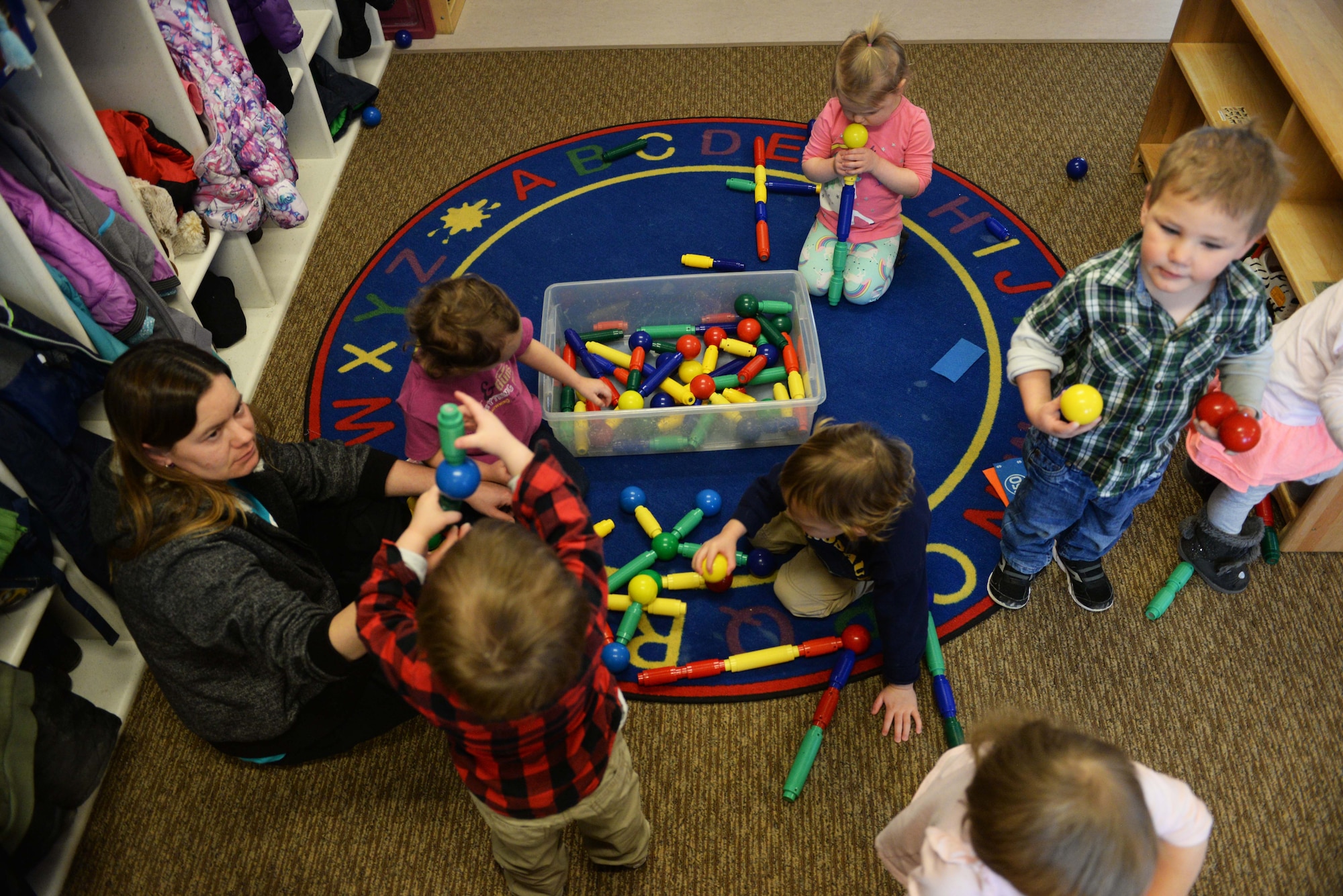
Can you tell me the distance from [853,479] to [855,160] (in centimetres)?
124

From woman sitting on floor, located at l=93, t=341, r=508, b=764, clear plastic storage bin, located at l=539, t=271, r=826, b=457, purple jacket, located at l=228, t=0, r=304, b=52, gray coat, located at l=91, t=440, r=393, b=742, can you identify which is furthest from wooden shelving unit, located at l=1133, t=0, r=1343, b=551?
purple jacket, located at l=228, t=0, r=304, b=52

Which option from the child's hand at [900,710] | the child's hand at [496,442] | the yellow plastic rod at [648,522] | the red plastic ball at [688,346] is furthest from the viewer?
the red plastic ball at [688,346]

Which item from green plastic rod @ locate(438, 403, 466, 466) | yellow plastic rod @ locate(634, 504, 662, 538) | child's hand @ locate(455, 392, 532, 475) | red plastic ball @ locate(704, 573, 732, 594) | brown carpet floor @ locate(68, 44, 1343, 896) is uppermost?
green plastic rod @ locate(438, 403, 466, 466)

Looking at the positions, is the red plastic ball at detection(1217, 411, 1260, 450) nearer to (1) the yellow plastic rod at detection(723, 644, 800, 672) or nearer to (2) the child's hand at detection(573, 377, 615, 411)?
(1) the yellow plastic rod at detection(723, 644, 800, 672)

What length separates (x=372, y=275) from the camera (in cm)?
288

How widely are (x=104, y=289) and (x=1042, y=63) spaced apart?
10.5 feet

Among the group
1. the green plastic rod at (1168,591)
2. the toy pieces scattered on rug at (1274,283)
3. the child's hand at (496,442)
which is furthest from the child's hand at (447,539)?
the toy pieces scattered on rug at (1274,283)

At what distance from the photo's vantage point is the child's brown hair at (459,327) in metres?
1.82

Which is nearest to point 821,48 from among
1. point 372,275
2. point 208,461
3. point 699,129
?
point 699,129

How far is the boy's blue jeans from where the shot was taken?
183 centimetres

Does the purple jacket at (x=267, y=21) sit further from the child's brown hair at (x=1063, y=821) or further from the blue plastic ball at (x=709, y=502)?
the child's brown hair at (x=1063, y=821)

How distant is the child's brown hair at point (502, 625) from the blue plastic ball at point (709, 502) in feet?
3.66

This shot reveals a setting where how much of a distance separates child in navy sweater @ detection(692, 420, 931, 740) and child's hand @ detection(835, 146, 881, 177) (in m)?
0.97

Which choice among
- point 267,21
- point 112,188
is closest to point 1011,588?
point 112,188
